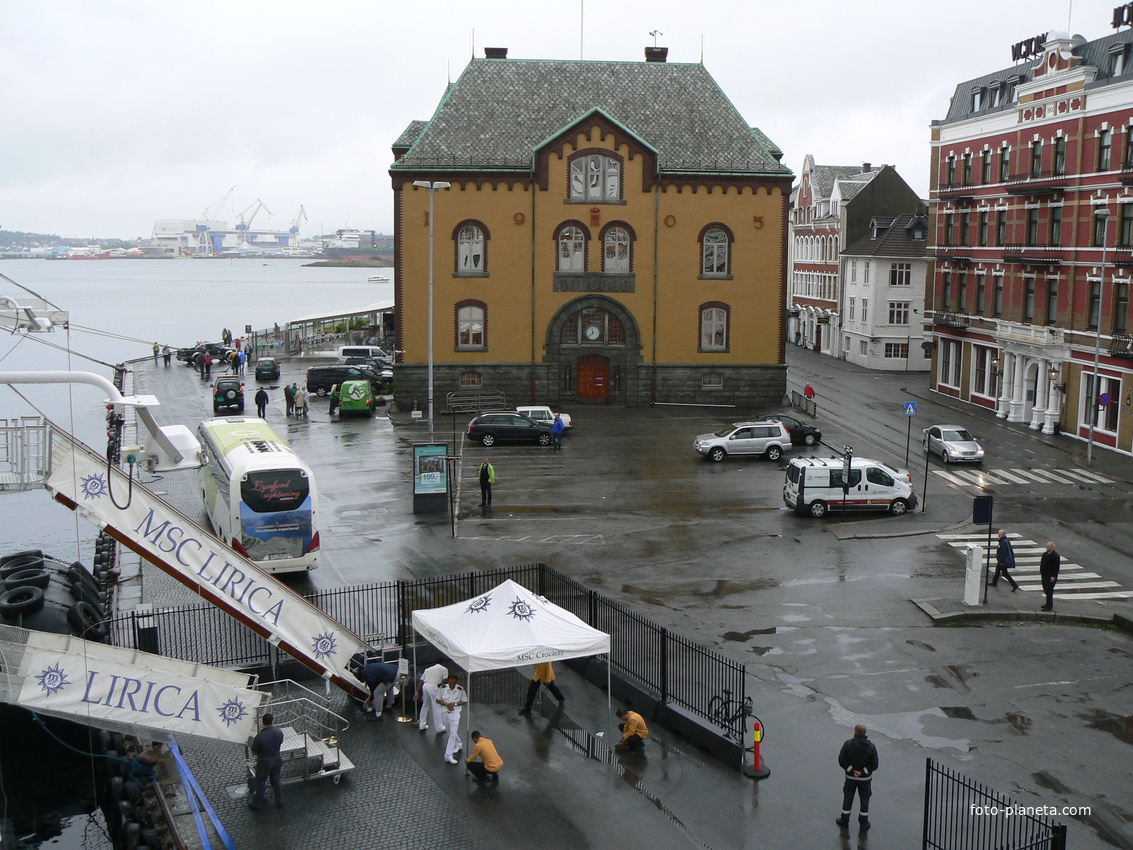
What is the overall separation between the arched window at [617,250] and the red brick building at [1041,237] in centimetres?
1735

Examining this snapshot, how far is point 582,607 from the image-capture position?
22.9 m

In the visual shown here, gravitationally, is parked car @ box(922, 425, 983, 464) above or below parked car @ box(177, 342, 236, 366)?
below

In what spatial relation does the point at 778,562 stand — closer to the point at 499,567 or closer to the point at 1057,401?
the point at 499,567

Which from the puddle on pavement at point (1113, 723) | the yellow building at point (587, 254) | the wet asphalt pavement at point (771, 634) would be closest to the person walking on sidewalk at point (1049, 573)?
the wet asphalt pavement at point (771, 634)

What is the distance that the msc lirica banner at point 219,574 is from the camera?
57.8 ft

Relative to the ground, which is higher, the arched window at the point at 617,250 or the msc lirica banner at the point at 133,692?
the arched window at the point at 617,250

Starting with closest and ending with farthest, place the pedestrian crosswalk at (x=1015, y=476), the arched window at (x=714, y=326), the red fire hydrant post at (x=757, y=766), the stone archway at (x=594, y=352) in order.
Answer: the red fire hydrant post at (x=757, y=766), the pedestrian crosswalk at (x=1015, y=476), the stone archway at (x=594, y=352), the arched window at (x=714, y=326)

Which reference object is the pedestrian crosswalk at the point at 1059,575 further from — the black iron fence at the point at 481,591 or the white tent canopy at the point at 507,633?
the white tent canopy at the point at 507,633

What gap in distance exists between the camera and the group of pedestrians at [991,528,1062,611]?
2408cm

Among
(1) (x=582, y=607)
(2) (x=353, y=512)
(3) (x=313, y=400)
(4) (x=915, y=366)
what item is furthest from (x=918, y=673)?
(4) (x=915, y=366)

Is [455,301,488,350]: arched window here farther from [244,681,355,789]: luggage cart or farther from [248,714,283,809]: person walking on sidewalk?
[248,714,283,809]: person walking on sidewalk

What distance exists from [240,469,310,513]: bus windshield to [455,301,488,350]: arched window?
30.0 meters

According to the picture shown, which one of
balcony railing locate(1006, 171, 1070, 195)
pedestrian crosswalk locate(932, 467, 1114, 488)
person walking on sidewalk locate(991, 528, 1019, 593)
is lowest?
pedestrian crosswalk locate(932, 467, 1114, 488)

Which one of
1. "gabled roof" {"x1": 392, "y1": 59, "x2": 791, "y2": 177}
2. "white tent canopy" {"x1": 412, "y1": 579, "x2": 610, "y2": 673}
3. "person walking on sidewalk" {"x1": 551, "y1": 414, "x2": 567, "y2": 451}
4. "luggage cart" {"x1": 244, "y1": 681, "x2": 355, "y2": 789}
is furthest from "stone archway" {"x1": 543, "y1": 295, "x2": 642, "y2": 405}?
"luggage cart" {"x1": 244, "y1": 681, "x2": 355, "y2": 789}
